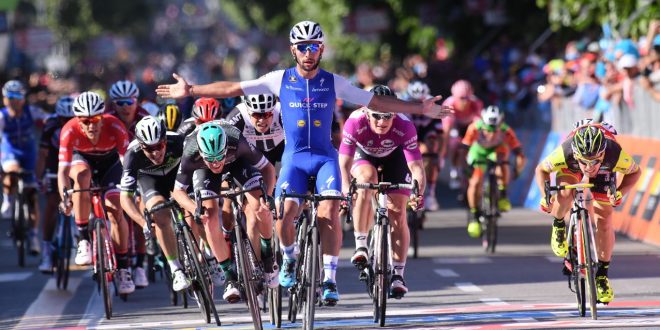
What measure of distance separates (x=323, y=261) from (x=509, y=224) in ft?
35.8

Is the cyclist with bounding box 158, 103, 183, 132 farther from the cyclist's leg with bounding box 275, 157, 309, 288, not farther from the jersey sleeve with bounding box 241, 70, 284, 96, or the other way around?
the cyclist's leg with bounding box 275, 157, 309, 288

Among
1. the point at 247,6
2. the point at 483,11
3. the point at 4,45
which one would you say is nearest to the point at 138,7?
the point at 247,6

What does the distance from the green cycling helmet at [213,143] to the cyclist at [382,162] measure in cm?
131

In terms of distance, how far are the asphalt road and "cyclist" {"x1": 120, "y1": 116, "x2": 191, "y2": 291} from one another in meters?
0.64

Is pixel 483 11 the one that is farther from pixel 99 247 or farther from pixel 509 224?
pixel 99 247

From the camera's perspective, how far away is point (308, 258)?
40.5ft

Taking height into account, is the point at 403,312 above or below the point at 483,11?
below

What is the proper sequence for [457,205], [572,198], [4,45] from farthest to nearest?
[4,45] < [457,205] < [572,198]

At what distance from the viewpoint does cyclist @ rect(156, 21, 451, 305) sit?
12727mm

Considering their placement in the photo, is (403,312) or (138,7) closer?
(403,312)

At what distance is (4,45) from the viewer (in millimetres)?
59438

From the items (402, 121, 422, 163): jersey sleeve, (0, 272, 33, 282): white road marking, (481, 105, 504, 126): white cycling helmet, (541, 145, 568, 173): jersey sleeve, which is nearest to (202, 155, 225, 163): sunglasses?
(402, 121, 422, 163): jersey sleeve

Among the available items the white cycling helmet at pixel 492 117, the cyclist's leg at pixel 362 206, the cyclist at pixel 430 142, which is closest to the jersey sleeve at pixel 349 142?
the cyclist's leg at pixel 362 206

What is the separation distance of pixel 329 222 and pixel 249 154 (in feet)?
3.26
